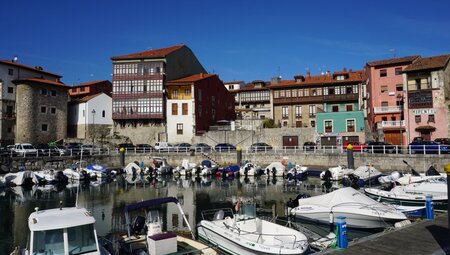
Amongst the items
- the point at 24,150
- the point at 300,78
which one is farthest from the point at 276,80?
the point at 24,150

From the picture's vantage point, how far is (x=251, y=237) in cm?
1455

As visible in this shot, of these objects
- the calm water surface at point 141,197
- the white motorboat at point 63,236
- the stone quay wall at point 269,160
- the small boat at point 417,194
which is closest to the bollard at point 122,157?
the stone quay wall at point 269,160

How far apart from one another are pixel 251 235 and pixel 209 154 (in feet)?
120

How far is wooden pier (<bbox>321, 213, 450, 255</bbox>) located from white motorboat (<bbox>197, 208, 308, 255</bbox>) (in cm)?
212

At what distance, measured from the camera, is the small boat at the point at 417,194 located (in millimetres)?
23547

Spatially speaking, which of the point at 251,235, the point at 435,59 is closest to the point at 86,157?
the point at 251,235

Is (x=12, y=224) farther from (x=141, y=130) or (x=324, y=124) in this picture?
(x=324, y=124)

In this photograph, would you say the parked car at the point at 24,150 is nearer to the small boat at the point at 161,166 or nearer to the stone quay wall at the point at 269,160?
the stone quay wall at the point at 269,160

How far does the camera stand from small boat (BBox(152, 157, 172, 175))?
47.7m

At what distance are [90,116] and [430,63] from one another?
58599 mm

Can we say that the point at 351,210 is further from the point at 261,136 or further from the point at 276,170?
the point at 261,136

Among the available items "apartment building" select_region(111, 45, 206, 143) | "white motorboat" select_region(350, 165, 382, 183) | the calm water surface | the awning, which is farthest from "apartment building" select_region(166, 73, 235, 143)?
the awning

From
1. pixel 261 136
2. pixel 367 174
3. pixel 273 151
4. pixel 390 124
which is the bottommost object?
pixel 367 174

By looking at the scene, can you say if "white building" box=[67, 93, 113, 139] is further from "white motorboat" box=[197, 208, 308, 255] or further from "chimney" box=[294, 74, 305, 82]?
"white motorboat" box=[197, 208, 308, 255]
